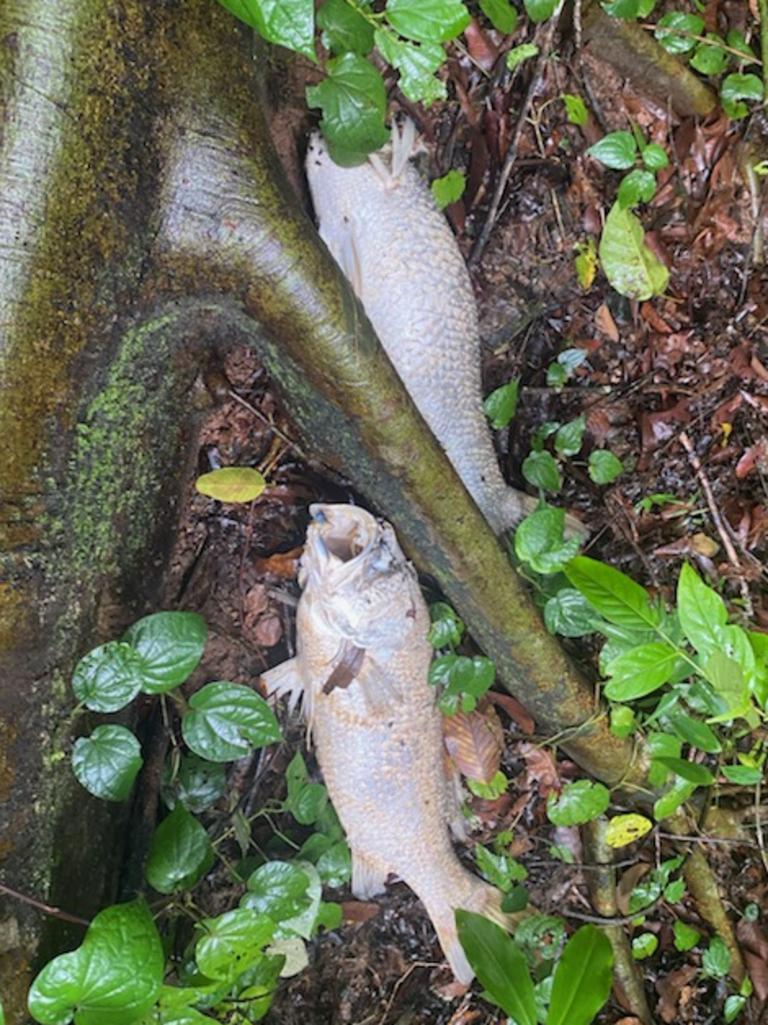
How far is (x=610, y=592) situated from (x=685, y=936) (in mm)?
1480

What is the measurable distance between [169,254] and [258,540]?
91cm

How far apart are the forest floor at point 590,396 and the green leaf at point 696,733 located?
348 mm

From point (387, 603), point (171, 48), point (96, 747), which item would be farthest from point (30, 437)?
point (387, 603)

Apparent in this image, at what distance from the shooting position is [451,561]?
2.19m

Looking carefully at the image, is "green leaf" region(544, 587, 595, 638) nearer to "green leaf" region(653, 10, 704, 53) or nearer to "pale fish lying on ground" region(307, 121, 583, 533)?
"pale fish lying on ground" region(307, 121, 583, 533)

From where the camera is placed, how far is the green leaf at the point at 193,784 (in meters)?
2.22

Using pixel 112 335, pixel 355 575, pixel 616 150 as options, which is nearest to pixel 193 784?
pixel 355 575

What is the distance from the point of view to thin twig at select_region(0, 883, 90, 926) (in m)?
1.74

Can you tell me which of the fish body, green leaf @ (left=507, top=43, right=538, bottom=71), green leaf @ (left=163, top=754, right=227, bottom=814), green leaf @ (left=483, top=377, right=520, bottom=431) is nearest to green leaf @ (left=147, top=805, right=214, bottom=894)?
green leaf @ (left=163, top=754, right=227, bottom=814)

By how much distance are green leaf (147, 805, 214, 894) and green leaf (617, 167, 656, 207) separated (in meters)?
2.05

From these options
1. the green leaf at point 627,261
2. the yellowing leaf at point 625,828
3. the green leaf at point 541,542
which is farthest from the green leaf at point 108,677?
the green leaf at point 627,261

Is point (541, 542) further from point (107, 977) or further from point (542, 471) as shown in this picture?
point (107, 977)

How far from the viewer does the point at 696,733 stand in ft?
7.29

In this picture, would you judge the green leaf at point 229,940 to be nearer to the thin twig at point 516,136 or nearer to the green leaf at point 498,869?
the green leaf at point 498,869
